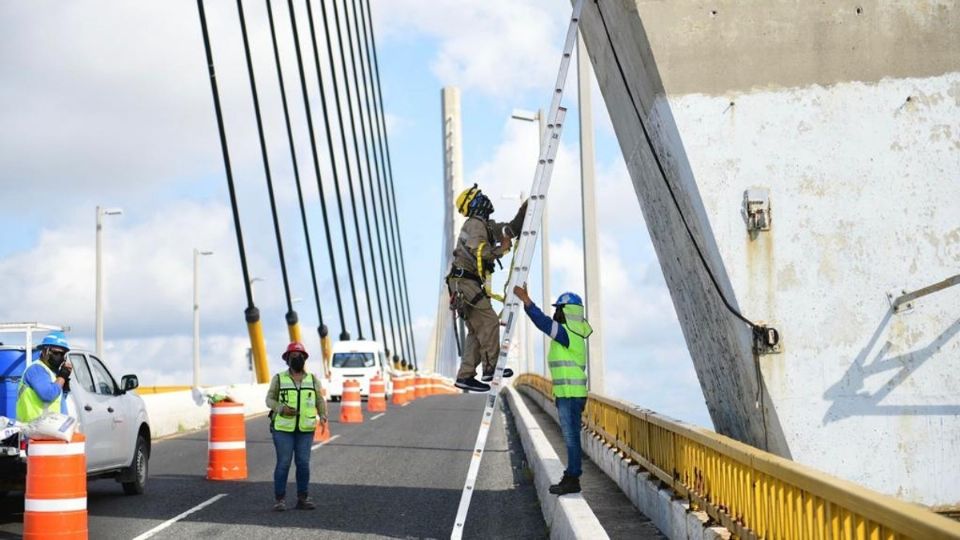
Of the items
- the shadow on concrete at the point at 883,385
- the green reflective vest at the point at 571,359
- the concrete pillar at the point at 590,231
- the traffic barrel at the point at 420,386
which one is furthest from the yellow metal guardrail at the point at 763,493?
the traffic barrel at the point at 420,386

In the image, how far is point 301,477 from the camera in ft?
43.5

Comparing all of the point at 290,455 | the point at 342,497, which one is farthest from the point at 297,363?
the point at 342,497

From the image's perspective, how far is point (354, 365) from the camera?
45.5 m

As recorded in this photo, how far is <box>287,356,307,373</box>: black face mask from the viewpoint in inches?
525

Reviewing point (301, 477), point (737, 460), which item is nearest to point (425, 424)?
point (301, 477)

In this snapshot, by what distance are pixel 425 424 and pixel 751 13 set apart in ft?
61.9

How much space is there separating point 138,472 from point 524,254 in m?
7.15

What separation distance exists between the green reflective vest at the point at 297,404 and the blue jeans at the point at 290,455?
8 centimetres

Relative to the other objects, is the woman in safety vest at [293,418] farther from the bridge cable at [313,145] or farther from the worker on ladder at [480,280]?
the bridge cable at [313,145]

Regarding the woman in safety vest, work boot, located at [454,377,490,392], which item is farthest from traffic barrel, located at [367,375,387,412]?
work boot, located at [454,377,490,392]

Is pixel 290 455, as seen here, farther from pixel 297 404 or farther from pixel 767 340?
pixel 767 340

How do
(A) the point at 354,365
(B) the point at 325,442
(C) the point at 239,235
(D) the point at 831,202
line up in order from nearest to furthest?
1. (D) the point at 831,202
2. (B) the point at 325,442
3. (C) the point at 239,235
4. (A) the point at 354,365

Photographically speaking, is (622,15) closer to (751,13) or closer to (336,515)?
(751,13)

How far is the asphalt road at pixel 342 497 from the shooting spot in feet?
38.0
